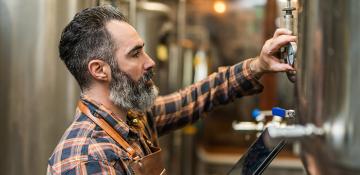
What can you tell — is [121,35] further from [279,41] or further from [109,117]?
[279,41]

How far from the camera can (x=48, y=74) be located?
189cm

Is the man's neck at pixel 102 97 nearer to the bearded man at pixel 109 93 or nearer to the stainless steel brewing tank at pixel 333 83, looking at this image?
the bearded man at pixel 109 93

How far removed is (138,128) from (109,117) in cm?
18

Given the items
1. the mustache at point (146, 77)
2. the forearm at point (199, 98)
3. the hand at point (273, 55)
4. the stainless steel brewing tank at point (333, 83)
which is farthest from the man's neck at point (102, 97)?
the stainless steel brewing tank at point (333, 83)

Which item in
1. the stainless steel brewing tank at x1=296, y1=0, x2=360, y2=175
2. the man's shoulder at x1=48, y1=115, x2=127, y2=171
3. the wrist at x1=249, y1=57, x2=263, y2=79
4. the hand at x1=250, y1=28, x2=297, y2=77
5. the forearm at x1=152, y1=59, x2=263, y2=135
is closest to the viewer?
the stainless steel brewing tank at x1=296, y1=0, x2=360, y2=175

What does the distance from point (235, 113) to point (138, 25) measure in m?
2.74

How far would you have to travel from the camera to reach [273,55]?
5.14 ft

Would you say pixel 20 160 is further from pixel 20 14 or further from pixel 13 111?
pixel 20 14

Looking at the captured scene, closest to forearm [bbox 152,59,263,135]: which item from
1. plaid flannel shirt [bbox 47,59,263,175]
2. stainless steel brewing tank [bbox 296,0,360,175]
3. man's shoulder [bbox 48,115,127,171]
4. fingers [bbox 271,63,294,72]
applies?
plaid flannel shirt [bbox 47,59,263,175]

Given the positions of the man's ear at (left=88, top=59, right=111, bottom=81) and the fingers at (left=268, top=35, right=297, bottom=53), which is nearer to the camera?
the fingers at (left=268, top=35, right=297, bottom=53)

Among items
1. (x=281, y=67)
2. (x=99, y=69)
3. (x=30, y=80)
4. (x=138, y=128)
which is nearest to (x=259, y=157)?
(x=281, y=67)

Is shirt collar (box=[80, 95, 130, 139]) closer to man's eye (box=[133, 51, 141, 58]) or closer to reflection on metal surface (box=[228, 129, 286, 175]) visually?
man's eye (box=[133, 51, 141, 58])

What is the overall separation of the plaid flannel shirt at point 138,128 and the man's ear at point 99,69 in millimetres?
86

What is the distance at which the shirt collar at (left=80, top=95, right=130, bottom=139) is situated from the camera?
1478mm
